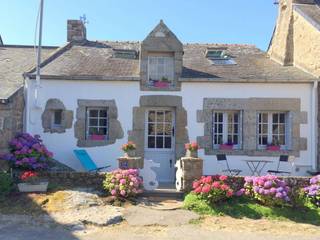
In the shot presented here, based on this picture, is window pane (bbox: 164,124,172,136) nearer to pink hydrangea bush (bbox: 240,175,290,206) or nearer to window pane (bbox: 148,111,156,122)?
window pane (bbox: 148,111,156,122)

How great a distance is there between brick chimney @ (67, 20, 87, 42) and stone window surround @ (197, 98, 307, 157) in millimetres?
6461

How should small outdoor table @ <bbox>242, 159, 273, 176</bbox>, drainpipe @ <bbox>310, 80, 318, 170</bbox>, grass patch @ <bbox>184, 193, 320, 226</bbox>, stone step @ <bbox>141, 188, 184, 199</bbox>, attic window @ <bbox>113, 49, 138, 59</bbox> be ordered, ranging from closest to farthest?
1. grass patch @ <bbox>184, 193, 320, 226</bbox>
2. stone step @ <bbox>141, 188, 184, 199</bbox>
3. small outdoor table @ <bbox>242, 159, 273, 176</bbox>
4. drainpipe @ <bbox>310, 80, 318, 170</bbox>
5. attic window @ <bbox>113, 49, 138, 59</bbox>

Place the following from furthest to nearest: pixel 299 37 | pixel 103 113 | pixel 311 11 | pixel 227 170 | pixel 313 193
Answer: pixel 311 11 → pixel 299 37 → pixel 103 113 → pixel 227 170 → pixel 313 193

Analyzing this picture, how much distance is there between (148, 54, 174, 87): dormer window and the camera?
1233cm

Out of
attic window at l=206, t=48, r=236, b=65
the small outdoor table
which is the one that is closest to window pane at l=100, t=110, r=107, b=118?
attic window at l=206, t=48, r=236, b=65

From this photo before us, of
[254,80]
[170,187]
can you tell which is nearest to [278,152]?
[254,80]

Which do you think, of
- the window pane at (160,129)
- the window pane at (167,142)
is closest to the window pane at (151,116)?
the window pane at (160,129)

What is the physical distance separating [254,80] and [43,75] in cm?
616

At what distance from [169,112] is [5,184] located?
516cm

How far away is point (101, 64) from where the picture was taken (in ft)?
43.7

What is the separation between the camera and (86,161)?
11688mm

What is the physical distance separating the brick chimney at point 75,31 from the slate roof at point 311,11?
7967 millimetres

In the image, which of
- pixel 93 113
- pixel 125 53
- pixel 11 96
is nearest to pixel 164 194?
pixel 93 113

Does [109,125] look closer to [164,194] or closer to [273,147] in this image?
[164,194]
